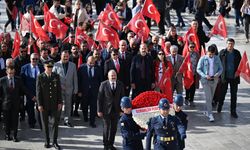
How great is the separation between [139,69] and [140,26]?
8.20 feet

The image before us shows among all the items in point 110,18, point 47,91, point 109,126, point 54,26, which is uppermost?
point 110,18

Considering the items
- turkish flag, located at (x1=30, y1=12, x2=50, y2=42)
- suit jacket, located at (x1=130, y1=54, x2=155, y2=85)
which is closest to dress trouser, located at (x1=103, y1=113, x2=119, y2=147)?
suit jacket, located at (x1=130, y1=54, x2=155, y2=85)

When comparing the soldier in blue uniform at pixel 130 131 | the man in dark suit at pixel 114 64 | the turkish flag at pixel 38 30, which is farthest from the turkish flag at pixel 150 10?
the soldier in blue uniform at pixel 130 131

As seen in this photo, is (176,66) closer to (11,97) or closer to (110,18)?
(110,18)

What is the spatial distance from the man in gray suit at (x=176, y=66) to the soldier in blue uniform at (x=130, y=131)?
4776mm

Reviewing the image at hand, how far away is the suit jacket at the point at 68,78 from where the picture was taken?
42.1ft

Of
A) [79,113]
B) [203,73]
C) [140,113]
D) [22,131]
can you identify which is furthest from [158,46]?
[140,113]

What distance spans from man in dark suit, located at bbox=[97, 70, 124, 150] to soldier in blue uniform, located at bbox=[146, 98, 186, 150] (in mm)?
2323

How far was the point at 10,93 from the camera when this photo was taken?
39.4ft

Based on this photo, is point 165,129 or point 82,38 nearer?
point 165,129

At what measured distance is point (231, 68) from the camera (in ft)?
45.4

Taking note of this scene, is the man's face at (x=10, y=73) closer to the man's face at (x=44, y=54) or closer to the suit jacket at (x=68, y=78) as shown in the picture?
the suit jacket at (x=68, y=78)

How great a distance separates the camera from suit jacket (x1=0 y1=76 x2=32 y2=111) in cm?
1198

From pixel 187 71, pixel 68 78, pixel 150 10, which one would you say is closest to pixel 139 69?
pixel 187 71
